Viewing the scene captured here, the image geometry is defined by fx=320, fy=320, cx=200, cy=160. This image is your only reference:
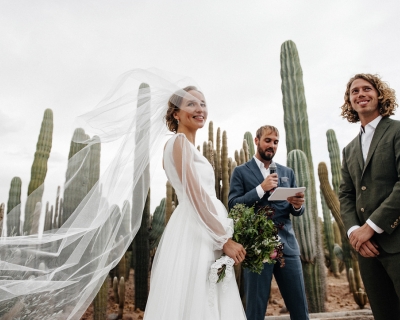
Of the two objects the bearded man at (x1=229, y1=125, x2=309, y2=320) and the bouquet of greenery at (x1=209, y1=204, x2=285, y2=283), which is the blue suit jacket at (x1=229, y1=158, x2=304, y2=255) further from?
the bouquet of greenery at (x1=209, y1=204, x2=285, y2=283)

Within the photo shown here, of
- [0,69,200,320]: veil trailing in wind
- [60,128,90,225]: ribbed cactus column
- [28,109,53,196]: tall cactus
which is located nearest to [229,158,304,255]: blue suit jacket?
[0,69,200,320]: veil trailing in wind

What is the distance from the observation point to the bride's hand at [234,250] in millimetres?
1696

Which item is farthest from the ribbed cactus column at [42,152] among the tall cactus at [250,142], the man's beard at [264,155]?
the man's beard at [264,155]

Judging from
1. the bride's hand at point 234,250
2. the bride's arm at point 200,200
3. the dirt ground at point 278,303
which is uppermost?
the bride's arm at point 200,200

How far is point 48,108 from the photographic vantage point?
6.71m

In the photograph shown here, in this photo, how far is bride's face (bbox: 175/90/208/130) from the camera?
198cm

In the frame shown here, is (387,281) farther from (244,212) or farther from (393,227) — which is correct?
(244,212)

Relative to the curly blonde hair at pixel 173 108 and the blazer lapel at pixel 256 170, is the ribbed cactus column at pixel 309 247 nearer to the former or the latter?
the blazer lapel at pixel 256 170

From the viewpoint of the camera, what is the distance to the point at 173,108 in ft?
6.72

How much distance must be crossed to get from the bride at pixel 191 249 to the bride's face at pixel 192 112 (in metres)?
0.15

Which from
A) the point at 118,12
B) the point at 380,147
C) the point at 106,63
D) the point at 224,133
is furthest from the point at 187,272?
the point at 118,12

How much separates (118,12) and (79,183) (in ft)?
11.8

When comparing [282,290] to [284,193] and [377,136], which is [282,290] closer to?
[284,193]

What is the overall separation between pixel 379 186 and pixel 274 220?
827 mm
